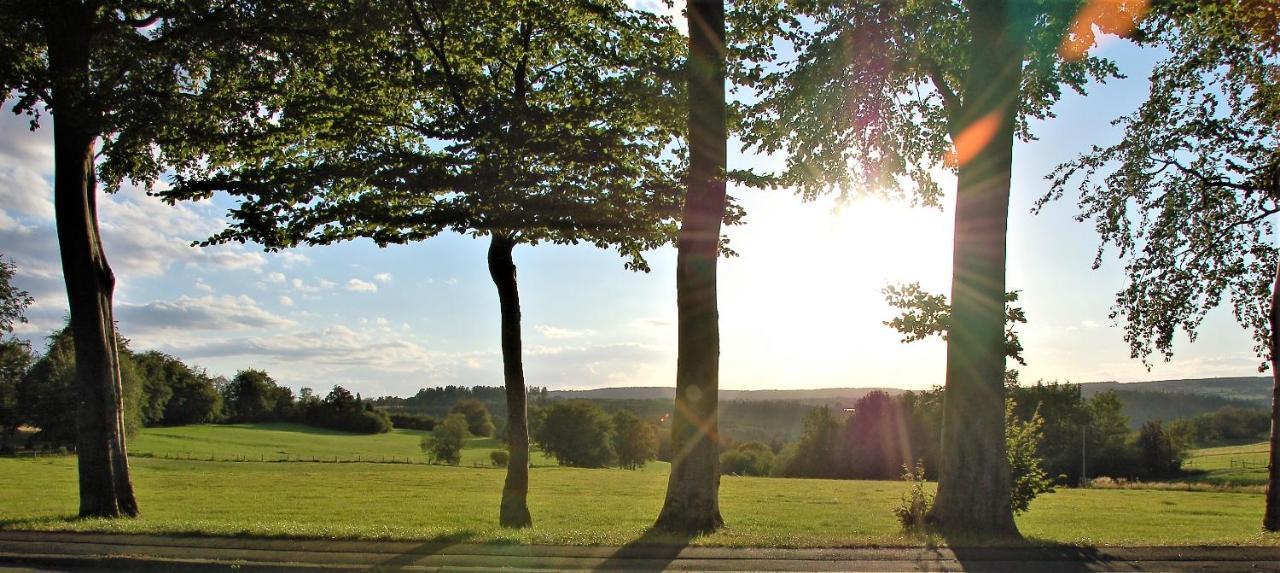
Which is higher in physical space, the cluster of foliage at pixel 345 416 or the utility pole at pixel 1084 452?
the utility pole at pixel 1084 452

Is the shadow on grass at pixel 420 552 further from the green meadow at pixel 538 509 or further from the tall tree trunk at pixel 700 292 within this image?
the tall tree trunk at pixel 700 292

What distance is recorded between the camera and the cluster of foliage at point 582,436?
102688 mm

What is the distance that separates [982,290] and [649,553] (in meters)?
6.36

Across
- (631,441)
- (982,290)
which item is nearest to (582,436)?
(631,441)

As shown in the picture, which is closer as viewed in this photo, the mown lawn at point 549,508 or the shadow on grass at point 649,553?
the shadow on grass at point 649,553

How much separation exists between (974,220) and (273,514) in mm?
29919

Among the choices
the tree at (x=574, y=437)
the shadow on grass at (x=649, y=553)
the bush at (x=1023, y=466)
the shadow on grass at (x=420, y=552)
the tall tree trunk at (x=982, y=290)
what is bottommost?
the tree at (x=574, y=437)

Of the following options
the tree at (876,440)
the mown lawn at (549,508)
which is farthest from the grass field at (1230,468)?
the tree at (876,440)

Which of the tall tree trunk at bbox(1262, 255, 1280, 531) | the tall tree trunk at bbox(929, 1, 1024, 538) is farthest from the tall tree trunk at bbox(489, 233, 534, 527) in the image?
the tall tree trunk at bbox(1262, 255, 1280, 531)

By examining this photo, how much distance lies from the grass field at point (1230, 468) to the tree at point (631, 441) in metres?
62.0

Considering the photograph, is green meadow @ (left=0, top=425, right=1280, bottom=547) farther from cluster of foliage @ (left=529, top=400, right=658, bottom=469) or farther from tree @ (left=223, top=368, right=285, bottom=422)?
tree @ (left=223, top=368, right=285, bottom=422)

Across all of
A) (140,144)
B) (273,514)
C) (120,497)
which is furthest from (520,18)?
(273,514)

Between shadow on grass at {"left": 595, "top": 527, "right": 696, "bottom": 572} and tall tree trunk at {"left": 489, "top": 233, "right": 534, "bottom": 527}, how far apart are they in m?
7.32

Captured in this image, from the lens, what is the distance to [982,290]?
39.1 feet
